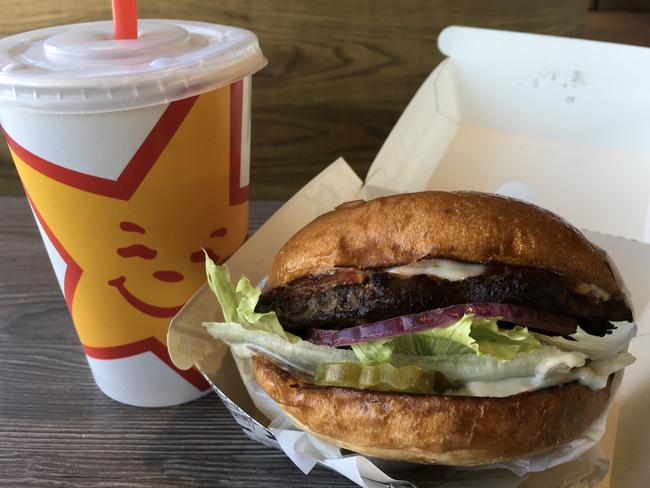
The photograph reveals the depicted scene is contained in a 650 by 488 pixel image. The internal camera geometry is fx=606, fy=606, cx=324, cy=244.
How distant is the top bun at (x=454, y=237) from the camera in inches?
29.9

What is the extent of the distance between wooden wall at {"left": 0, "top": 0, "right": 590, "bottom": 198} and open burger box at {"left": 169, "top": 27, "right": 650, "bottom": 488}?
390 mm

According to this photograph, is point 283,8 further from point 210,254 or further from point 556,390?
point 556,390

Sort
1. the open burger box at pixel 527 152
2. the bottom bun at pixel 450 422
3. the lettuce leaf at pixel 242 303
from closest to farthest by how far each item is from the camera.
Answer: the bottom bun at pixel 450 422 < the lettuce leaf at pixel 242 303 < the open burger box at pixel 527 152

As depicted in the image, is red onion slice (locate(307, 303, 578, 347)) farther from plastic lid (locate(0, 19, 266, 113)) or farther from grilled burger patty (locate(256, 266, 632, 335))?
plastic lid (locate(0, 19, 266, 113))

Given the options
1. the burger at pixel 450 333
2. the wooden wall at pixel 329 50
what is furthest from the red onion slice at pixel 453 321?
the wooden wall at pixel 329 50

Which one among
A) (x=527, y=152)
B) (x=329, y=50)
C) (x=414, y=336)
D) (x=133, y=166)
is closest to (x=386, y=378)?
(x=414, y=336)

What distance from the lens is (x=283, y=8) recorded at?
72.0 inches

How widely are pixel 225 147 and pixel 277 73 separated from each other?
1081 mm

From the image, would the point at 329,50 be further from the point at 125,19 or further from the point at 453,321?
the point at 453,321

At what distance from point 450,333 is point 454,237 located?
0.39ft

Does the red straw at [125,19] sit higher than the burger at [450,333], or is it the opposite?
the red straw at [125,19]

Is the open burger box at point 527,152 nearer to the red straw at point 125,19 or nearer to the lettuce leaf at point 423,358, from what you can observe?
the lettuce leaf at point 423,358

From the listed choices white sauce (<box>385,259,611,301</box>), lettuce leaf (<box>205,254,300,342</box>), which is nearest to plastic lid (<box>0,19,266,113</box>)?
lettuce leaf (<box>205,254,300,342</box>)

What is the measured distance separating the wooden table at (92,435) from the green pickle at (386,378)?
186 millimetres
